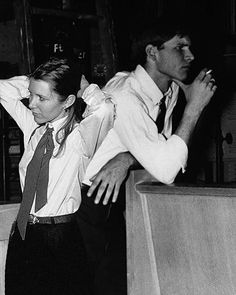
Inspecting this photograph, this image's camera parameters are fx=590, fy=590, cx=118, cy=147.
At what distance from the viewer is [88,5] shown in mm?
3613

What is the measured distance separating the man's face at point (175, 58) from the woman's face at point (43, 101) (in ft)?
1.60

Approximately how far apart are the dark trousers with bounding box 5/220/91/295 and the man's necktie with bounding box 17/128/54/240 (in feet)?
0.15

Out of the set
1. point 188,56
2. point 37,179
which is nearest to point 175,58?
point 188,56

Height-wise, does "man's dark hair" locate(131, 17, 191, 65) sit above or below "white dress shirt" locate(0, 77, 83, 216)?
above

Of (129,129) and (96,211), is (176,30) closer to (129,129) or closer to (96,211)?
(129,129)

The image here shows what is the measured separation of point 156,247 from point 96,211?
0.24m

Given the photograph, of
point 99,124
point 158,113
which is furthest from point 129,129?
point 158,113

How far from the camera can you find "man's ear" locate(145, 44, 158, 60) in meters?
2.18

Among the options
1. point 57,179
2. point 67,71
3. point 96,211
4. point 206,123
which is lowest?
point 206,123


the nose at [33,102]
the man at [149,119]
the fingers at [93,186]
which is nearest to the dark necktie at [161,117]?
the man at [149,119]

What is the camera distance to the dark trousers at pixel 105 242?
1.90 meters

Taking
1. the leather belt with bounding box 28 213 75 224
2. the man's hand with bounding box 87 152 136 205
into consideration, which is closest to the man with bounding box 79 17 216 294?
the man's hand with bounding box 87 152 136 205

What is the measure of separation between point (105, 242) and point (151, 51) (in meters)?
0.73

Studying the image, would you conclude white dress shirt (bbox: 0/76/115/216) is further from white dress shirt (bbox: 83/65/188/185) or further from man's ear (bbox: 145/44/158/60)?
man's ear (bbox: 145/44/158/60)
